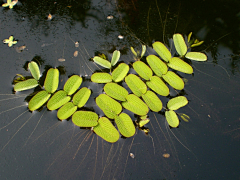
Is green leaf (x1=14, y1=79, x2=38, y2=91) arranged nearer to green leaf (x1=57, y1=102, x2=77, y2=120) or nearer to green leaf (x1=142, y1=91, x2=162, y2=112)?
green leaf (x1=57, y1=102, x2=77, y2=120)

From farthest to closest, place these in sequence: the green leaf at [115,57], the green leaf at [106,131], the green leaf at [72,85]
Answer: the green leaf at [115,57] < the green leaf at [72,85] < the green leaf at [106,131]

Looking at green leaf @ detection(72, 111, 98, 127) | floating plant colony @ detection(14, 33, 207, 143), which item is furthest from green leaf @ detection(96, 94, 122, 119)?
green leaf @ detection(72, 111, 98, 127)

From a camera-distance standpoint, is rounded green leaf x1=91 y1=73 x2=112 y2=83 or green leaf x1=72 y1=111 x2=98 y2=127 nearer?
green leaf x1=72 y1=111 x2=98 y2=127

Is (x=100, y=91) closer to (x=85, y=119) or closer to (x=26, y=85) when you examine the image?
(x=85, y=119)

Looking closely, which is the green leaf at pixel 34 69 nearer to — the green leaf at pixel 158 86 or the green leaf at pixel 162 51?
the green leaf at pixel 158 86

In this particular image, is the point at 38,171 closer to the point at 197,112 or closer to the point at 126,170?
the point at 126,170

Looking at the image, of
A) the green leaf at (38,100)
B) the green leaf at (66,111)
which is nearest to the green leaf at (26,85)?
the green leaf at (38,100)

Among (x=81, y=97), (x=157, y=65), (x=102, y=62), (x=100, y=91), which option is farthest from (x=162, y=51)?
(x=81, y=97)
